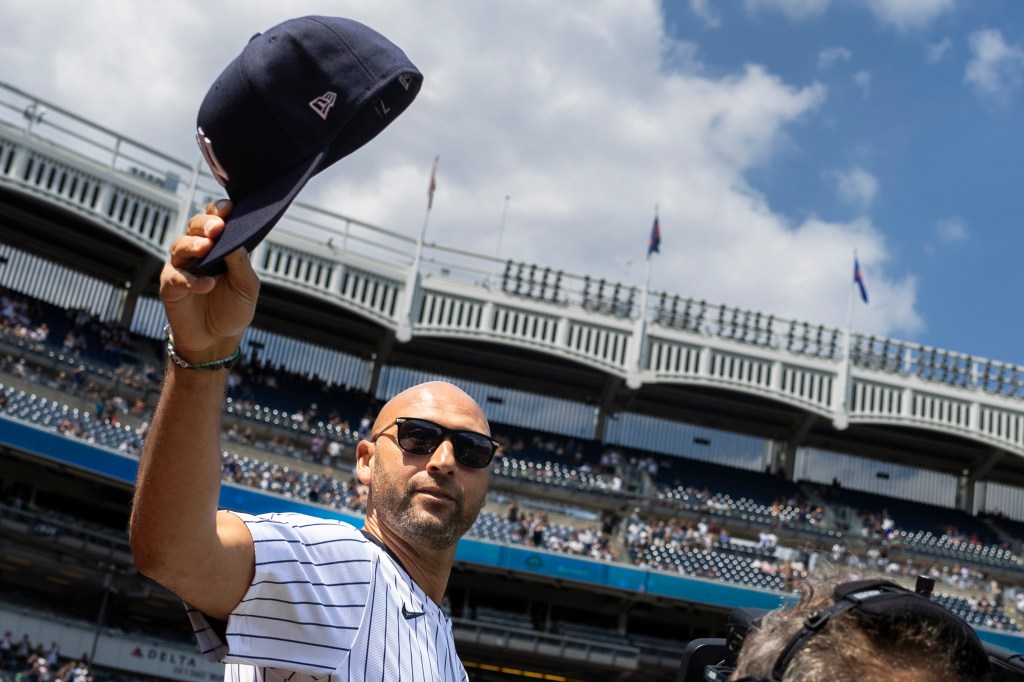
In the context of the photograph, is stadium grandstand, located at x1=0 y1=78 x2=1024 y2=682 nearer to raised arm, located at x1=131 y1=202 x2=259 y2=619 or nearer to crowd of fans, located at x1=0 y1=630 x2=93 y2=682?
crowd of fans, located at x1=0 y1=630 x2=93 y2=682

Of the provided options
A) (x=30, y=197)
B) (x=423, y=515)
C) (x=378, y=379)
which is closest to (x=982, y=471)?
(x=378, y=379)

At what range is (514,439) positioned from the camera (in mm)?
37156

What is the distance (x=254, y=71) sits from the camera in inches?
67.4

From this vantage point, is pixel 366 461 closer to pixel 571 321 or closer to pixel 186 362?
pixel 186 362

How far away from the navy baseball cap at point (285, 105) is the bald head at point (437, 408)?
1.14m

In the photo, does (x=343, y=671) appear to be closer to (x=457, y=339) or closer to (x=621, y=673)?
(x=621, y=673)

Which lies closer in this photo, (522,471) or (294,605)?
(294,605)

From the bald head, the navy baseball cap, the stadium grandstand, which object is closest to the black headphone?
the navy baseball cap

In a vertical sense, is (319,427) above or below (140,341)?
below

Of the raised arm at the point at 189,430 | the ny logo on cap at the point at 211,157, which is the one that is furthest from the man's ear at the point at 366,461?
the ny logo on cap at the point at 211,157

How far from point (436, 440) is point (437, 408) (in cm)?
14

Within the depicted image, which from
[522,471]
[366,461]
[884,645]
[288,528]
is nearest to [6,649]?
[522,471]

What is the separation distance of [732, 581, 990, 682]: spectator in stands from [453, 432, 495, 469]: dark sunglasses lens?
1.34m

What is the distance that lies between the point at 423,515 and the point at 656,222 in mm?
35562
